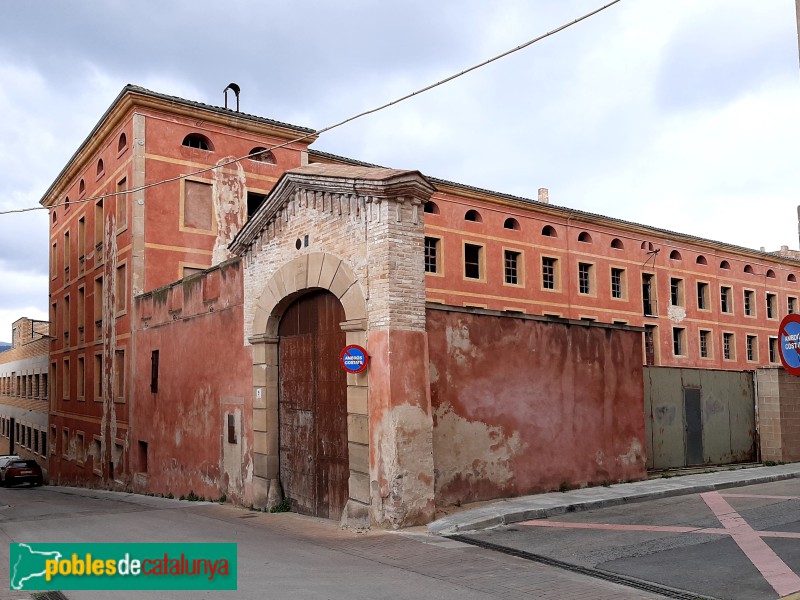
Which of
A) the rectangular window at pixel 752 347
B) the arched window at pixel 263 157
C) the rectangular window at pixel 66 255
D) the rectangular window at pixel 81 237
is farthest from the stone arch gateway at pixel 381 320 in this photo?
the rectangular window at pixel 752 347

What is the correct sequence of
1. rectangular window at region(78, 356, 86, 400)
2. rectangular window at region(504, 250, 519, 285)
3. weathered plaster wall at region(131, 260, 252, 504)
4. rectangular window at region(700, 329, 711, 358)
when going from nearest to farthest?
weathered plaster wall at region(131, 260, 252, 504), rectangular window at region(78, 356, 86, 400), rectangular window at region(504, 250, 519, 285), rectangular window at region(700, 329, 711, 358)

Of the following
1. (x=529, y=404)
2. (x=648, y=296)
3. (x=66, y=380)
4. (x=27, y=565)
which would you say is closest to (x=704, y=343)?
(x=648, y=296)

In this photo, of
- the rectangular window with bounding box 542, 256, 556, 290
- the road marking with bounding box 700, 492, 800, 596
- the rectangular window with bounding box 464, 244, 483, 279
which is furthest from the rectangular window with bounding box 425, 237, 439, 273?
the road marking with bounding box 700, 492, 800, 596

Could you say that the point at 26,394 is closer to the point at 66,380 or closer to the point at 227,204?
the point at 66,380

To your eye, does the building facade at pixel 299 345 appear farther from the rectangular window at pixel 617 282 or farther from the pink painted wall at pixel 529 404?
the rectangular window at pixel 617 282

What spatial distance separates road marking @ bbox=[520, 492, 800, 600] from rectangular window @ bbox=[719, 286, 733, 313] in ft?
94.9

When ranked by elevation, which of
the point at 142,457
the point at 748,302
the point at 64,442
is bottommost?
the point at 64,442

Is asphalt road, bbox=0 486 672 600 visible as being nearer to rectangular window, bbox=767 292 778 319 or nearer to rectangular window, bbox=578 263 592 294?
rectangular window, bbox=578 263 592 294

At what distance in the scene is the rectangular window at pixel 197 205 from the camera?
2281 centimetres

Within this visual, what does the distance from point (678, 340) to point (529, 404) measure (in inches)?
1057

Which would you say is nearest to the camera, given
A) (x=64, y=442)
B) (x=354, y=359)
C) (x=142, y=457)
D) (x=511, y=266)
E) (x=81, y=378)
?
(x=354, y=359)

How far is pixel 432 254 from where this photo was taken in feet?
96.8

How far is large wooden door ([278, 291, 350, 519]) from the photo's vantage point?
11262 millimetres

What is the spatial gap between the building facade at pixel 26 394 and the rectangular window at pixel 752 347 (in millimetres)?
36275
